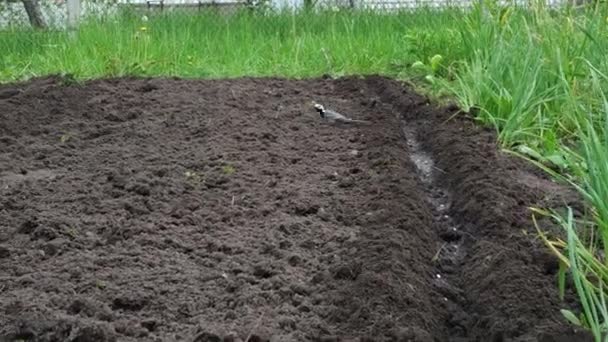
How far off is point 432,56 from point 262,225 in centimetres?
309

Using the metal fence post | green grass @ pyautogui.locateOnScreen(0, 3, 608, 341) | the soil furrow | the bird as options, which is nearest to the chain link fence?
the metal fence post

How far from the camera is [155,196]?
11.1 feet

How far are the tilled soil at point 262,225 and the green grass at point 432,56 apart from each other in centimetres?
21

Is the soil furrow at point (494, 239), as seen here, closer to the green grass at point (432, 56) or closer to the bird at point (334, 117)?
the green grass at point (432, 56)

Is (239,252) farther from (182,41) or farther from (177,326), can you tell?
(182,41)

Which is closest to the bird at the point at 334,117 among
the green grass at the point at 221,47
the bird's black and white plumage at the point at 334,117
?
the bird's black and white plumage at the point at 334,117

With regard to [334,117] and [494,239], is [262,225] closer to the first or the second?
[494,239]

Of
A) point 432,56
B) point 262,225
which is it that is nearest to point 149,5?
point 432,56

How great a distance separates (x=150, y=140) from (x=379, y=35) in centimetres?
301

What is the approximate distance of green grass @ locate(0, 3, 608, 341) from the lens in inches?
145

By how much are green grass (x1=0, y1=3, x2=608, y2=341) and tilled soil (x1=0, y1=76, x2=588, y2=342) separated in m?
0.21

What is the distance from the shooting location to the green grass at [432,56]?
3.68 m

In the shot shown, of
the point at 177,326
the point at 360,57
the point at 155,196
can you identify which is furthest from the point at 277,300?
the point at 360,57

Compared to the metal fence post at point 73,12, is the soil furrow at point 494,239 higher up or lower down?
lower down
